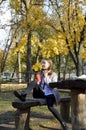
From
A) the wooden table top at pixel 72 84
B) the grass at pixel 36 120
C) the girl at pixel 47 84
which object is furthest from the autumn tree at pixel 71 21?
the wooden table top at pixel 72 84

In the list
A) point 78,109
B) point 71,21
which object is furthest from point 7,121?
point 71,21

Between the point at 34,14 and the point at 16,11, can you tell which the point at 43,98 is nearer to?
the point at 34,14

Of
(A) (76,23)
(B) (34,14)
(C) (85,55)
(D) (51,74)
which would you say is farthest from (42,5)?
(D) (51,74)

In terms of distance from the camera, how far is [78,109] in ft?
22.3

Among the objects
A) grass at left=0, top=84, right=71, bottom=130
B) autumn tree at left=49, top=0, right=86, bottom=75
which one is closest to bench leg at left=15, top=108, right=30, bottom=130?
grass at left=0, top=84, right=71, bottom=130

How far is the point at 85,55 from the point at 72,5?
2.70 m

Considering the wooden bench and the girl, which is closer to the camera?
the wooden bench

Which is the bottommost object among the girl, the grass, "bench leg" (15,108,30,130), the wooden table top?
the grass

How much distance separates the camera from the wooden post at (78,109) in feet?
22.1

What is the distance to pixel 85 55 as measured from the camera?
65.5ft

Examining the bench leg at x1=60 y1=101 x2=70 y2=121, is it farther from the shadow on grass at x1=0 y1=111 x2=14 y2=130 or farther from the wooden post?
the wooden post

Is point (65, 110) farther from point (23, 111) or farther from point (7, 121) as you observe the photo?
point (23, 111)

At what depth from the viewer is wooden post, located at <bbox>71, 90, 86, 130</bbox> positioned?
6.75m

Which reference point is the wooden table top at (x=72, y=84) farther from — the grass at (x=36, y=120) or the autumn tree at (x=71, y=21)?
the autumn tree at (x=71, y=21)
